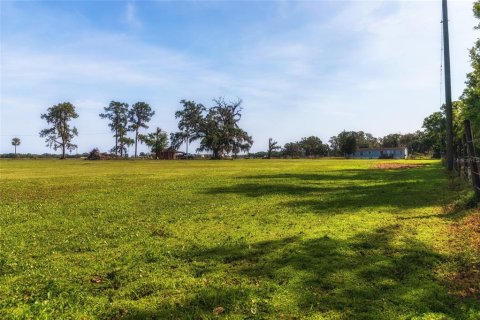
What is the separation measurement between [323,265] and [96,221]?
6.68m

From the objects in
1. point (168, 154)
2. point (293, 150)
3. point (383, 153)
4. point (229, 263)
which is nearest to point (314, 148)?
point (293, 150)

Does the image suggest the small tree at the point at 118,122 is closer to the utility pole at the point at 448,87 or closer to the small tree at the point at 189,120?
the small tree at the point at 189,120

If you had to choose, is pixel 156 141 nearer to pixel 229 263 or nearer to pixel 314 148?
pixel 314 148

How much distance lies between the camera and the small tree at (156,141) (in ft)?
413

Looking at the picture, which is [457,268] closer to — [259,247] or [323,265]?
[323,265]

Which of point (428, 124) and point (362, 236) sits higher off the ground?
point (428, 124)

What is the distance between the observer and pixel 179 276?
5.86 m

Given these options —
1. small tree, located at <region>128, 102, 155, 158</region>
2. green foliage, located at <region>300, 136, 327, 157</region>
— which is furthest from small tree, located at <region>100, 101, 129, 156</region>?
green foliage, located at <region>300, 136, 327, 157</region>

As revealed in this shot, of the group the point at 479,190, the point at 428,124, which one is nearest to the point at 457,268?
the point at 479,190

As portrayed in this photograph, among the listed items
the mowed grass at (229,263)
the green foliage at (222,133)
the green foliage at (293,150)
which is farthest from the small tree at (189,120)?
the mowed grass at (229,263)

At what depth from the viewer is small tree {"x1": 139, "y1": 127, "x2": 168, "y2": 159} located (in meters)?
126

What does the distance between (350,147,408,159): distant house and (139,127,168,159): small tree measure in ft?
238

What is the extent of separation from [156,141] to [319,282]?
408ft

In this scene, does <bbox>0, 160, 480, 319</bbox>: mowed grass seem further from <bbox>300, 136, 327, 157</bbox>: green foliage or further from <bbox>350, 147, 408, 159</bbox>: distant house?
<bbox>300, 136, 327, 157</bbox>: green foliage
